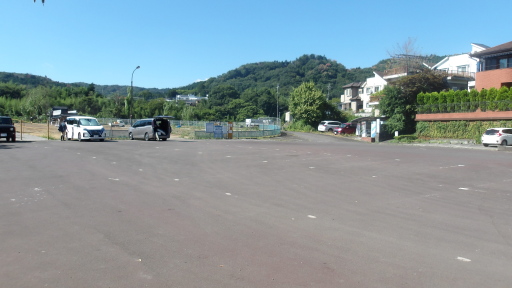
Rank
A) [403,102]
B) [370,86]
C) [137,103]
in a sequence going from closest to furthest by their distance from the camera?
[403,102]
[370,86]
[137,103]

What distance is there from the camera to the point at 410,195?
10422 mm

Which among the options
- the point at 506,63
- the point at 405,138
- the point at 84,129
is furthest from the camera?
the point at 405,138

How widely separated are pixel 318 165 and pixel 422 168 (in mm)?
3915

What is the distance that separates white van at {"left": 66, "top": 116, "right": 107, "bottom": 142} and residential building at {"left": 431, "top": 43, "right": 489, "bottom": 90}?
4312cm

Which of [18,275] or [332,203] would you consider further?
[332,203]

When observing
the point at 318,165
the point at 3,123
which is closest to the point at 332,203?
the point at 318,165

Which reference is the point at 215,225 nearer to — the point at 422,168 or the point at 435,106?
the point at 422,168

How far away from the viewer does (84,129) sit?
31.1m

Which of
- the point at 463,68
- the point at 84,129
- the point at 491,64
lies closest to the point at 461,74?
the point at 463,68

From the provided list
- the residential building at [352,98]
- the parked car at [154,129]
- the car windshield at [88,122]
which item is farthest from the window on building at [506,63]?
the residential building at [352,98]

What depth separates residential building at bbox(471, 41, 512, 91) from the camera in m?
41.6

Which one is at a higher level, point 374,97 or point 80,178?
point 374,97

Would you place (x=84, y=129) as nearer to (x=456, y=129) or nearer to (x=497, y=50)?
(x=456, y=129)

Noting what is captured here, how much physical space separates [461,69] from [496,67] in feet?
64.6
